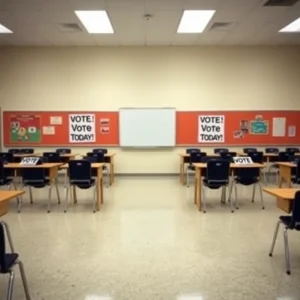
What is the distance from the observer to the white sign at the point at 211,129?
9.78 m

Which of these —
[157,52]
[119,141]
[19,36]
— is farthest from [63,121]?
[157,52]

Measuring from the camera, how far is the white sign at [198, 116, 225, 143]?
9781 millimetres

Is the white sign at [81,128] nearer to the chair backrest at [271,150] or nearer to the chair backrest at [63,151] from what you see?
the chair backrest at [63,151]

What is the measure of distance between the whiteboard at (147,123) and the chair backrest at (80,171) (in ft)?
13.6

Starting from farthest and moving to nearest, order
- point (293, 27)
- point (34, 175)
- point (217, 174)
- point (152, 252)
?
point (293, 27), point (34, 175), point (217, 174), point (152, 252)

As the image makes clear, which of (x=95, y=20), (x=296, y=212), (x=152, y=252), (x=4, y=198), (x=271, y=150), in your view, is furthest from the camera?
(x=271, y=150)

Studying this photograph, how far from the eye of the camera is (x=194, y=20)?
7328 mm

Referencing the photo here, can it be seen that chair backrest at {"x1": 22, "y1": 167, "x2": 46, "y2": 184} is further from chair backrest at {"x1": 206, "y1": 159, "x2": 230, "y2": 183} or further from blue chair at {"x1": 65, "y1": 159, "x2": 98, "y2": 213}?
chair backrest at {"x1": 206, "y1": 159, "x2": 230, "y2": 183}

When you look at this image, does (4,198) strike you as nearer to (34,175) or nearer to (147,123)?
(34,175)

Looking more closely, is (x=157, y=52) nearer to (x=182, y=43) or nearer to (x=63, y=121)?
(x=182, y=43)

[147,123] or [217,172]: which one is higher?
[147,123]

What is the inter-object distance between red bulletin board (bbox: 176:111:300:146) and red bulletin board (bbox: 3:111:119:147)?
208cm

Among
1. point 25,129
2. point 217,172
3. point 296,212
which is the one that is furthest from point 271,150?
point 25,129

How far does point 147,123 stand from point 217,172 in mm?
4459
